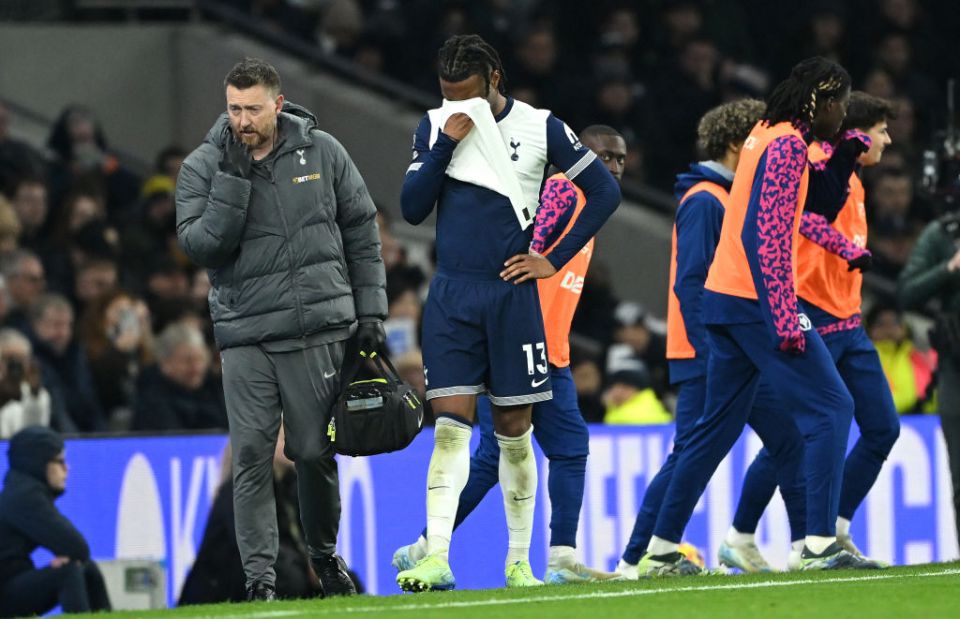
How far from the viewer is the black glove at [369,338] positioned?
877 centimetres

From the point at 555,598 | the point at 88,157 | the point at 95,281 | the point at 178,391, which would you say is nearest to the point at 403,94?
the point at 88,157

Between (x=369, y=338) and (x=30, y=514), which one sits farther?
(x=30, y=514)

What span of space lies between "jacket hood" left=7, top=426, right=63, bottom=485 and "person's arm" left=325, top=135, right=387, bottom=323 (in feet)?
10.5

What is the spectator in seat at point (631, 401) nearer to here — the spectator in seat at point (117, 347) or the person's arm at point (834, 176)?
the spectator in seat at point (117, 347)

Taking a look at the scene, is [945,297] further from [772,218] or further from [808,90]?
[772,218]

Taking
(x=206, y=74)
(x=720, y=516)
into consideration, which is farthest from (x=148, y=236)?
(x=720, y=516)

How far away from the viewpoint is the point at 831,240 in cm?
934

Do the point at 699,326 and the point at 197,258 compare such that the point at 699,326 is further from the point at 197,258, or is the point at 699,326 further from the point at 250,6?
the point at 250,6

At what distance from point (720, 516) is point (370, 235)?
15.7ft

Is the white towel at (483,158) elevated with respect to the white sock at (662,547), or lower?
elevated

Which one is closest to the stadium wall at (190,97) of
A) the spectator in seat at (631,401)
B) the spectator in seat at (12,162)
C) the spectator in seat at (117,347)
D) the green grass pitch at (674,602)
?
the spectator in seat at (12,162)

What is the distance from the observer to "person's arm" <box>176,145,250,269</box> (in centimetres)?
846

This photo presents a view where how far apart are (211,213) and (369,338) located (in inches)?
33.9

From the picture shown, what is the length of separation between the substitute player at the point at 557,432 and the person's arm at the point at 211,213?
5.10 ft
